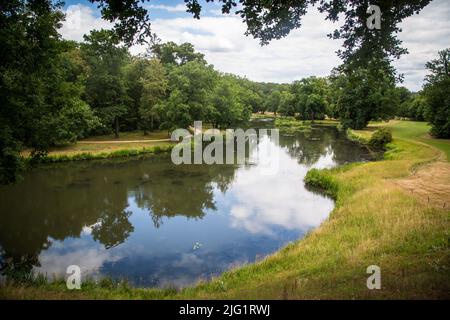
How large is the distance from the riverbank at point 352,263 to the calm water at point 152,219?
2299 mm

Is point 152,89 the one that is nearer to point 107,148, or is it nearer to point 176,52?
point 107,148

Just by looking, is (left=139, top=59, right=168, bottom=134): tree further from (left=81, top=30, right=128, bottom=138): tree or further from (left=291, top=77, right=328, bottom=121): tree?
(left=291, top=77, right=328, bottom=121): tree

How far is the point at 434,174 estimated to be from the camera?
2316cm

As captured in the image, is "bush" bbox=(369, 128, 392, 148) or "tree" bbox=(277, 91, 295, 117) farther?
"tree" bbox=(277, 91, 295, 117)

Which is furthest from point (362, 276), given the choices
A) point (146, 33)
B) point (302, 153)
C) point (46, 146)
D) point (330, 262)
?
point (302, 153)

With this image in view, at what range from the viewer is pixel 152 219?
19688 millimetres

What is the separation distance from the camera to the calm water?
46.4ft

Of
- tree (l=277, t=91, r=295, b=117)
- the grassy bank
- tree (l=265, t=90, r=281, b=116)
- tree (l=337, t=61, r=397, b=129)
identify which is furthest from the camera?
tree (l=265, t=90, r=281, b=116)

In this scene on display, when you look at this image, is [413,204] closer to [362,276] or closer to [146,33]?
[362,276]

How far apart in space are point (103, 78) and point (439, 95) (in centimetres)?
4549

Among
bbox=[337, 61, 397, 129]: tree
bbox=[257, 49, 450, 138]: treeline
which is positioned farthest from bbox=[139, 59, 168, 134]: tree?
bbox=[337, 61, 397, 129]: tree

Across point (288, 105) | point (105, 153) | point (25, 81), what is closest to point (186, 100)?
point (105, 153)

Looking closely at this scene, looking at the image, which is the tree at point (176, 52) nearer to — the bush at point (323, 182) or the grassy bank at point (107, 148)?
the grassy bank at point (107, 148)

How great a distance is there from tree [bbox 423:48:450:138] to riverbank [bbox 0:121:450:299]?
102 feet
